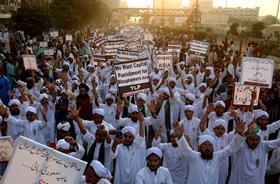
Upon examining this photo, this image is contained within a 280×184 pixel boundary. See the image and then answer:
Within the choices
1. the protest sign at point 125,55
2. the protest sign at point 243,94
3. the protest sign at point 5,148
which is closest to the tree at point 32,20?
the protest sign at point 125,55

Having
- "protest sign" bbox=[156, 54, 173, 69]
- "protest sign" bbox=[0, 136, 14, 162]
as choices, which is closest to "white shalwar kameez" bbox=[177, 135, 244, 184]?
"protest sign" bbox=[0, 136, 14, 162]

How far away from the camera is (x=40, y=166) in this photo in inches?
132

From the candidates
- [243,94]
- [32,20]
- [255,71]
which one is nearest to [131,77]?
[243,94]

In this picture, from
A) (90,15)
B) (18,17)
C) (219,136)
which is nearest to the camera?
(219,136)

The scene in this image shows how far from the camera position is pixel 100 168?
4.22 meters

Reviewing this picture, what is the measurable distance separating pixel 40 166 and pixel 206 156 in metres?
2.26

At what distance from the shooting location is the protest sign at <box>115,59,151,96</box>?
600 cm

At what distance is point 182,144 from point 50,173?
2.16 metres

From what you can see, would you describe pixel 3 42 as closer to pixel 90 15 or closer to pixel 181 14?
pixel 90 15

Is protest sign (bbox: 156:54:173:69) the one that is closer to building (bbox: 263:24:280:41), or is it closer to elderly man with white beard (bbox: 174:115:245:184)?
elderly man with white beard (bbox: 174:115:245:184)

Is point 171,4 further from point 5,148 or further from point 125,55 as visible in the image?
point 5,148

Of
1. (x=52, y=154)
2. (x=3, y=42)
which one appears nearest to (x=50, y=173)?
(x=52, y=154)

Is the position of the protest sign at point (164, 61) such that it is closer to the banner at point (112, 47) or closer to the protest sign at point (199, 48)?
the protest sign at point (199, 48)

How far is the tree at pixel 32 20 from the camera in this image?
78.8ft
